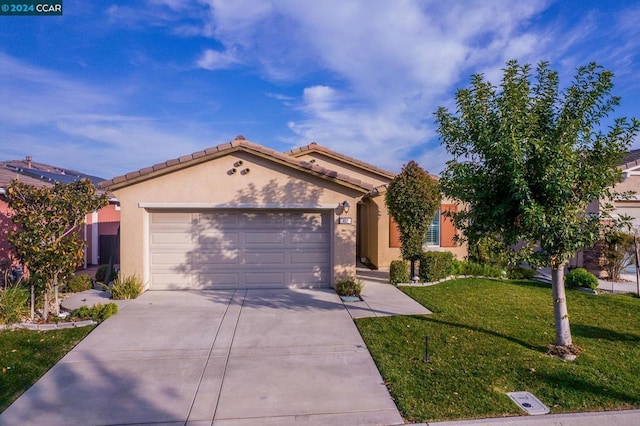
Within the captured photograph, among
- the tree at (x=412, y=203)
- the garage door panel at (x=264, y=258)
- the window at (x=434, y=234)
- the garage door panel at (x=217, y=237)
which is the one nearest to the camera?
the garage door panel at (x=217, y=237)

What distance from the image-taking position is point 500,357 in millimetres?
5242

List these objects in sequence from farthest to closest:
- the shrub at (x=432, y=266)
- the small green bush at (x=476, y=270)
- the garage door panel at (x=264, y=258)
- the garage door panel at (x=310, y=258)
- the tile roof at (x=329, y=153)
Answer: the tile roof at (x=329, y=153)
the small green bush at (x=476, y=270)
the shrub at (x=432, y=266)
the garage door panel at (x=310, y=258)
the garage door panel at (x=264, y=258)

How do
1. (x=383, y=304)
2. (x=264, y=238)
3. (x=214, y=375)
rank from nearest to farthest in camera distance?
(x=214, y=375), (x=383, y=304), (x=264, y=238)

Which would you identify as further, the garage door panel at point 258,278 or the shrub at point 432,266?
the shrub at point 432,266

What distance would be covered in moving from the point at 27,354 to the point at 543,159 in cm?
807

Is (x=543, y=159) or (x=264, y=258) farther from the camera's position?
(x=264, y=258)

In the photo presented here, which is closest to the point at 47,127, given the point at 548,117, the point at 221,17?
the point at 221,17

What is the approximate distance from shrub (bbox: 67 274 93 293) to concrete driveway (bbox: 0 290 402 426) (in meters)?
3.05

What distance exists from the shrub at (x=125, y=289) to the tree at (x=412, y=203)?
722cm

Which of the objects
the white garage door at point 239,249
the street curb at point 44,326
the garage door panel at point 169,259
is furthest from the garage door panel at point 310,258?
the street curb at point 44,326

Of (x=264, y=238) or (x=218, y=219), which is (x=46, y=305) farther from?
(x=264, y=238)

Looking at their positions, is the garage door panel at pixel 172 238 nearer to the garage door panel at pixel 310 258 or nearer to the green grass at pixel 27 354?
the garage door panel at pixel 310 258

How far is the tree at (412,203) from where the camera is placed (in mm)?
10281

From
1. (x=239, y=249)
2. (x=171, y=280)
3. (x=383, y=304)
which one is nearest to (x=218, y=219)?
(x=239, y=249)
